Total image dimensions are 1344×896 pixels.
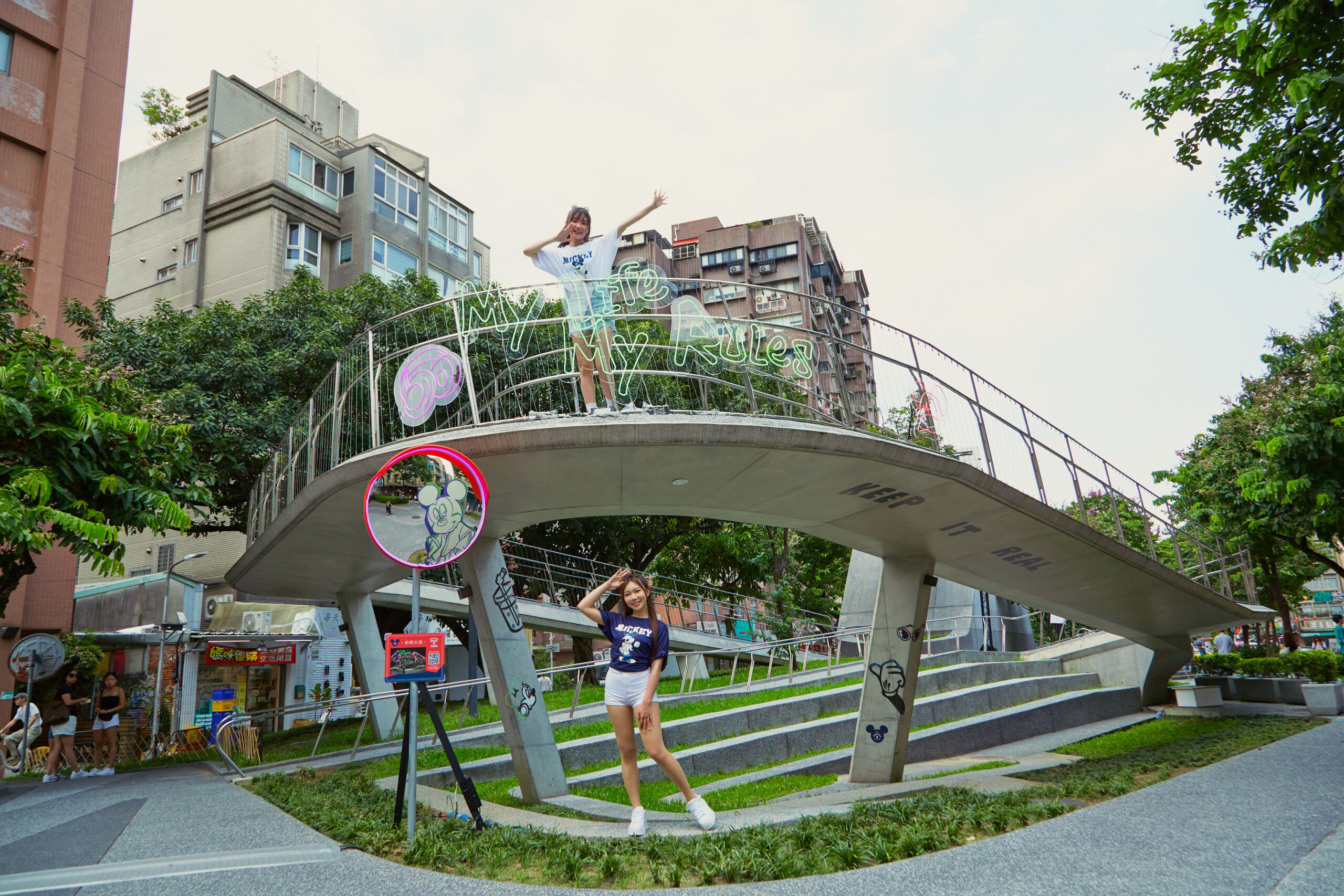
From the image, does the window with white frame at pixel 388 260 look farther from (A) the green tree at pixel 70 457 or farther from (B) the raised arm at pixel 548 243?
(B) the raised arm at pixel 548 243

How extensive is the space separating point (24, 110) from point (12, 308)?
1227cm

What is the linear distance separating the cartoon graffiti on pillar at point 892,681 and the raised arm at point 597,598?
4.94 metres

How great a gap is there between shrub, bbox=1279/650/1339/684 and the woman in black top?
794 inches

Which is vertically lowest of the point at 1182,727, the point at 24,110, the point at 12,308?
the point at 1182,727

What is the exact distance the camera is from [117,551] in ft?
26.8

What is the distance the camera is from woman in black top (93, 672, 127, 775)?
40.5 ft

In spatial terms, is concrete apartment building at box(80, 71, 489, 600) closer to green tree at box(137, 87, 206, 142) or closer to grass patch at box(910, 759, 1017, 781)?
green tree at box(137, 87, 206, 142)

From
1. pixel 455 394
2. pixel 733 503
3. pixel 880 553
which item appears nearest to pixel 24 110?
pixel 455 394

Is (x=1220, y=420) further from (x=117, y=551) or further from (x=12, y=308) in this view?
(x=12, y=308)

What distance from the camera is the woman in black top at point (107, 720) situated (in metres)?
12.3

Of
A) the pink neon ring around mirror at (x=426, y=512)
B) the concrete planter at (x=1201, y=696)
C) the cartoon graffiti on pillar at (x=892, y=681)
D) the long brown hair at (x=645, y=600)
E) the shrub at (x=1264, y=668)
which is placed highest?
the pink neon ring around mirror at (x=426, y=512)

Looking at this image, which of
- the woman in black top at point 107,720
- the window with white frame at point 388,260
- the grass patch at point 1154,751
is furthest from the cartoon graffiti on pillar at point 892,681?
the window with white frame at point 388,260

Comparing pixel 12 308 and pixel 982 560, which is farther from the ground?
pixel 12 308

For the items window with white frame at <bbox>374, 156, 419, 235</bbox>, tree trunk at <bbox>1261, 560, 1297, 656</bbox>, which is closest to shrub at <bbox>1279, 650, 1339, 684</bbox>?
tree trunk at <bbox>1261, 560, 1297, 656</bbox>
